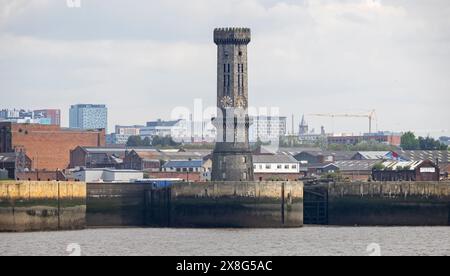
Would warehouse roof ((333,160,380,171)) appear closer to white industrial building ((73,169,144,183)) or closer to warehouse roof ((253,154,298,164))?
warehouse roof ((253,154,298,164))

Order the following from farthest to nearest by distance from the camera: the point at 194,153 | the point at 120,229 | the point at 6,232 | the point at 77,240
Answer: the point at 194,153 → the point at 120,229 → the point at 6,232 → the point at 77,240

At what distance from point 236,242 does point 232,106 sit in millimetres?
27022

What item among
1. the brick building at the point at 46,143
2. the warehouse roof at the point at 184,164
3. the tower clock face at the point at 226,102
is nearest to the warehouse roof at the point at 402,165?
the warehouse roof at the point at 184,164

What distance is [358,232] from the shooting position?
10438cm

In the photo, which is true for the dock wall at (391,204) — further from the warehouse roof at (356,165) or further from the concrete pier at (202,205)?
the warehouse roof at (356,165)

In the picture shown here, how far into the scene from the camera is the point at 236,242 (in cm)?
9412

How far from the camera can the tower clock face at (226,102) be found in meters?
120

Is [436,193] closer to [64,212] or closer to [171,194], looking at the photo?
[171,194]

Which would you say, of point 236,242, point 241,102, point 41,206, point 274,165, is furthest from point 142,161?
point 236,242

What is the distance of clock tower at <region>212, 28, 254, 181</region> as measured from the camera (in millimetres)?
119200

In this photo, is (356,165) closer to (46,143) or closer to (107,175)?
(46,143)

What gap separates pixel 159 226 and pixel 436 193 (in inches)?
811
